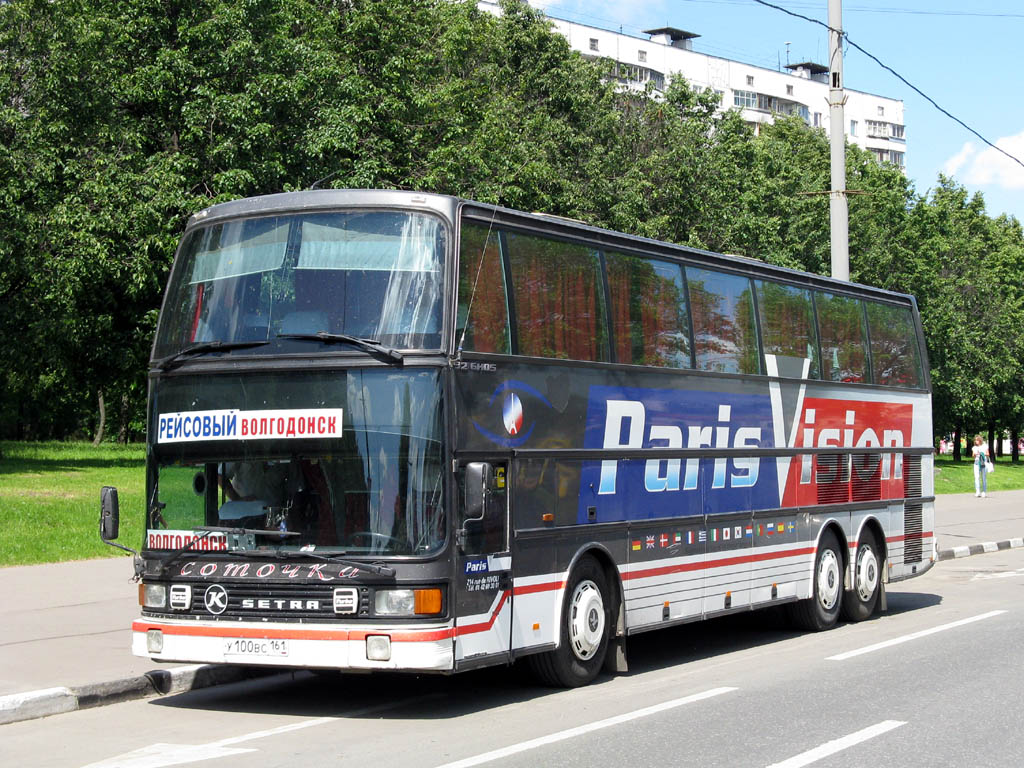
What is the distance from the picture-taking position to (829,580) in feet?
47.0

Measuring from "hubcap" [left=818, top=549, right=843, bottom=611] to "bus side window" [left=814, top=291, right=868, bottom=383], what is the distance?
6.57 feet

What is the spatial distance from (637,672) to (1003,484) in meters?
42.8

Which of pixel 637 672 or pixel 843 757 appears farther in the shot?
pixel 637 672

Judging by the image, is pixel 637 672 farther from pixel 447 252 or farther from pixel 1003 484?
pixel 1003 484

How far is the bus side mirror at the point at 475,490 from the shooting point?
28.3 feet

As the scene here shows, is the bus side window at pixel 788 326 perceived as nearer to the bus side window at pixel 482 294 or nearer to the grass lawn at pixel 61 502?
the bus side window at pixel 482 294

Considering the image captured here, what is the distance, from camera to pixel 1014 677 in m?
10.3

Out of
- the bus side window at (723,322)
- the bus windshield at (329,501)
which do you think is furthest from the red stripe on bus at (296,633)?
the bus side window at (723,322)

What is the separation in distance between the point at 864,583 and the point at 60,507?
13.0 m

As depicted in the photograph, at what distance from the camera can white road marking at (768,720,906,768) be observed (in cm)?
722

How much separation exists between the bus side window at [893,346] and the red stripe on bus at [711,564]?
10.3 feet

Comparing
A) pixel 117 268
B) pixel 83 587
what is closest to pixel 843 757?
pixel 83 587

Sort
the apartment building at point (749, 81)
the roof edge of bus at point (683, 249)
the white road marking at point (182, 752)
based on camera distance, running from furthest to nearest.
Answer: the apartment building at point (749, 81), the roof edge of bus at point (683, 249), the white road marking at point (182, 752)

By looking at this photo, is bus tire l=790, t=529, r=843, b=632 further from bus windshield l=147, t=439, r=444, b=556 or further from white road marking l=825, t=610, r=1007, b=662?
bus windshield l=147, t=439, r=444, b=556
